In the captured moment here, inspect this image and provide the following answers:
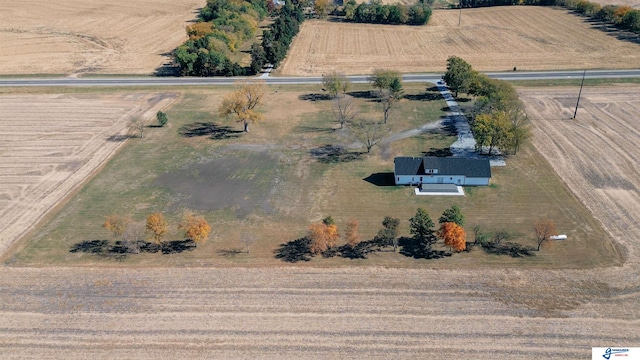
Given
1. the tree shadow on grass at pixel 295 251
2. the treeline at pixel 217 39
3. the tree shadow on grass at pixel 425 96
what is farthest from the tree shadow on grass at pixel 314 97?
the tree shadow on grass at pixel 295 251

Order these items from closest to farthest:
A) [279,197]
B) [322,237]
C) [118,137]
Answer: [322,237] < [279,197] < [118,137]

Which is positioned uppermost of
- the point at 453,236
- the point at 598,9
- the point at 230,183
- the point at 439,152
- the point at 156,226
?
the point at 598,9

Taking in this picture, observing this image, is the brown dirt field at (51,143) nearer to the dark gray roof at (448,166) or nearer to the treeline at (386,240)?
the treeline at (386,240)

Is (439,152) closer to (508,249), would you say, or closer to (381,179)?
(381,179)

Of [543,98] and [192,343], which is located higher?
[543,98]

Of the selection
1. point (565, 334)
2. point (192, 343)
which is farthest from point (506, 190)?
point (192, 343)

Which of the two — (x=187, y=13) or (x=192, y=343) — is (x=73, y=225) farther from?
(x=187, y=13)

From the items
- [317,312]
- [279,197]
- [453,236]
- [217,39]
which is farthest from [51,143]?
[453,236]

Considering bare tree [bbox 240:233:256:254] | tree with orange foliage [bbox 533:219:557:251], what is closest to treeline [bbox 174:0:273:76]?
bare tree [bbox 240:233:256:254]
